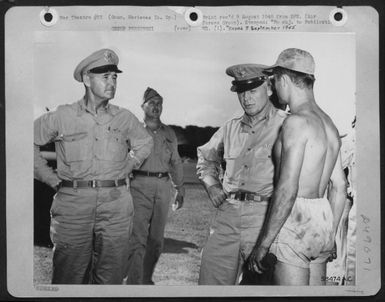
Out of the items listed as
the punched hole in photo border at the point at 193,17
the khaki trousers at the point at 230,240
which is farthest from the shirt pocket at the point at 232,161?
the punched hole in photo border at the point at 193,17

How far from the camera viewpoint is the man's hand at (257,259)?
2752 millimetres

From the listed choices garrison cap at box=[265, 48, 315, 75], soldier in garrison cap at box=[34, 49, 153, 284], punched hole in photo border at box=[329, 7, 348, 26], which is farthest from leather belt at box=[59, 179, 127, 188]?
punched hole in photo border at box=[329, 7, 348, 26]

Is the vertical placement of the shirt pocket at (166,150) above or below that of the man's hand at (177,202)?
above

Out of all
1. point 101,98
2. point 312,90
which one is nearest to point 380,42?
point 312,90

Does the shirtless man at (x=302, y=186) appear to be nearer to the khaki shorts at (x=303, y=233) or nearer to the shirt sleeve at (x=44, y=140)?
the khaki shorts at (x=303, y=233)

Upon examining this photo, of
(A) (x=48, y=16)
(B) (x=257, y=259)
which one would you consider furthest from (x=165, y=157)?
(A) (x=48, y=16)

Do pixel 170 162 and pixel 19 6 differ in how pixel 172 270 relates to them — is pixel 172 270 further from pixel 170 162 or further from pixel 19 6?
pixel 19 6

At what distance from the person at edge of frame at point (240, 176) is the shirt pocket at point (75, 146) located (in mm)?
538

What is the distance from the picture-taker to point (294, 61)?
9.21 feet

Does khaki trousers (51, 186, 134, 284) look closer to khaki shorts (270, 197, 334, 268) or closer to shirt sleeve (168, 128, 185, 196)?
shirt sleeve (168, 128, 185, 196)

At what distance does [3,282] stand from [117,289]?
54cm

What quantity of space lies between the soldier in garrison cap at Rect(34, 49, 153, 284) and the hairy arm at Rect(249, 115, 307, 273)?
62cm

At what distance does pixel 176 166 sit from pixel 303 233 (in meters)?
0.67

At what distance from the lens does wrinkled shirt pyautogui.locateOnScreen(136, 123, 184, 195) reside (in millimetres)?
2820
